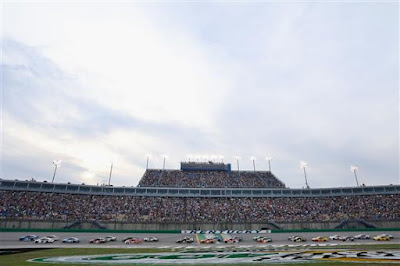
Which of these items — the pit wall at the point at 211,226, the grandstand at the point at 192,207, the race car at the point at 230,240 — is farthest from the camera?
the grandstand at the point at 192,207

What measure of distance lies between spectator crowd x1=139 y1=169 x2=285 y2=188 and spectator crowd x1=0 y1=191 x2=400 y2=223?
14.1 metres

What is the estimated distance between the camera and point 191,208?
7556 centimetres

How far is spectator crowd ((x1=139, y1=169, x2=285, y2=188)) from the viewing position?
94.8 metres

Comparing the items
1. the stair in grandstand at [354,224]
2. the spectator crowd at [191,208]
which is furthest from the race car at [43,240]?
the stair in grandstand at [354,224]

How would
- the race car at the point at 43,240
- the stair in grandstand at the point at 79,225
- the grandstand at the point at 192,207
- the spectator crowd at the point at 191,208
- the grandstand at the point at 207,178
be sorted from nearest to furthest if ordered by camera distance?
the race car at the point at 43,240
the stair in grandstand at the point at 79,225
the grandstand at the point at 192,207
the spectator crowd at the point at 191,208
the grandstand at the point at 207,178

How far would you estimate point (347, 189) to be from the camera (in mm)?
81625

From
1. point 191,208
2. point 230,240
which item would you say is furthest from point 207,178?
point 230,240

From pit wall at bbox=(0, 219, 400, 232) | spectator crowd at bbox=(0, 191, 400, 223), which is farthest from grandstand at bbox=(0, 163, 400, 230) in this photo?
pit wall at bbox=(0, 219, 400, 232)

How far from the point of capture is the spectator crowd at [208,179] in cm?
9475

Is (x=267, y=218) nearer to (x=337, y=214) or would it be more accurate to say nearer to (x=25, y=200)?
(x=337, y=214)

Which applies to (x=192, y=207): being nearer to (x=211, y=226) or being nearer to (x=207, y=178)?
(x=211, y=226)

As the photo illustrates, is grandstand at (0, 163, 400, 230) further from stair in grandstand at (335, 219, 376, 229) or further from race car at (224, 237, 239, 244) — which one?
race car at (224, 237, 239, 244)

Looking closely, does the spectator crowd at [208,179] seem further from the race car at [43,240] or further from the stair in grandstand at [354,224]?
the race car at [43,240]

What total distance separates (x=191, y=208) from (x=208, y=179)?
24.9m
